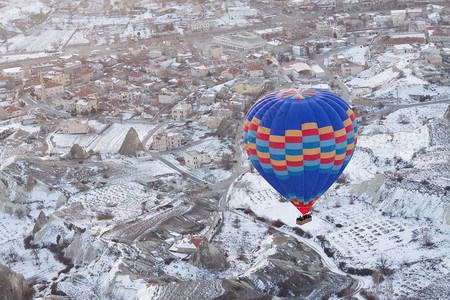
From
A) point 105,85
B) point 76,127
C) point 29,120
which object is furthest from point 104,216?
point 105,85

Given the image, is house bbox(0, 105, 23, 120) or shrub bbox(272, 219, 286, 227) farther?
house bbox(0, 105, 23, 120)

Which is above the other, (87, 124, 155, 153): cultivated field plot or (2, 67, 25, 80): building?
(2, 67, 25, 80): building

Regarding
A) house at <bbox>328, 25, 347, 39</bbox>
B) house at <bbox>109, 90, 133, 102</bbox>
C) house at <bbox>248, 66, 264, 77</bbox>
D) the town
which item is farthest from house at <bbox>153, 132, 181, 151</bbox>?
house at <bbox>328, 25, 347, 39</bbox>

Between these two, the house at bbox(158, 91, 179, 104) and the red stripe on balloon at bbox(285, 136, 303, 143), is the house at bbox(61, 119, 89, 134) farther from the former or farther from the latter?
the red stripe on balloon at bbox(285, 136, 303, 143)

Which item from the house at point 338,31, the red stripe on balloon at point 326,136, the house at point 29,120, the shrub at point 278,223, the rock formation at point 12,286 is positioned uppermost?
the red stripe on balloon at point 326,136

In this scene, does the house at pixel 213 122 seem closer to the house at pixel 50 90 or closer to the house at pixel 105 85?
the house at pixel 105 85

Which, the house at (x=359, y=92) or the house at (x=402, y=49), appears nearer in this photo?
the house at (x=359, y=92)

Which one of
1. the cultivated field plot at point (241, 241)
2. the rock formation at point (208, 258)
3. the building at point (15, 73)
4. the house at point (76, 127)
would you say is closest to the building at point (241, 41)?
the building at point (15, 73)
